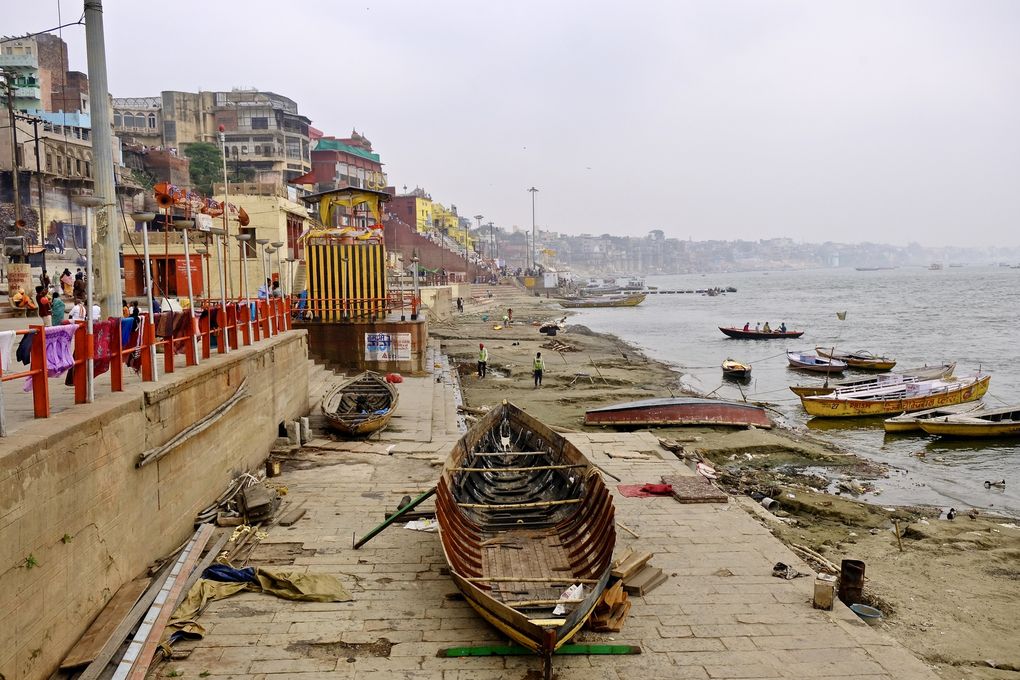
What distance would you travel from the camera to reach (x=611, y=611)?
7660 mm

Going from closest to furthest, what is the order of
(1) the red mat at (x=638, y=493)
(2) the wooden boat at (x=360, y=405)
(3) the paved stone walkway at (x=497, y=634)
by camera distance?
(3) the paved stone walkway at (x=497, y=634) < (1) the red mat at (x=638, y=493) < (2) the wooden boat at (x=360, y=405)

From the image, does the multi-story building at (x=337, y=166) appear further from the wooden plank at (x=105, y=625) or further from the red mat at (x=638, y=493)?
the wooden plank at (x=105, y=625)

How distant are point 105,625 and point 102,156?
6.11 meters

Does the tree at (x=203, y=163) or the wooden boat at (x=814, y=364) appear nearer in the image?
the wooden boat at (x=814, y=364)

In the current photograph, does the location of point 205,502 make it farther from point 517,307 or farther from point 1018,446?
point 517,307

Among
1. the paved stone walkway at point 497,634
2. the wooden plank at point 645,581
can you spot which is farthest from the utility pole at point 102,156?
the wooden plank at point 645,581

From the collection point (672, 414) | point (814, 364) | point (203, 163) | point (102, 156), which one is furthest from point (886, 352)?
point (203, 163)

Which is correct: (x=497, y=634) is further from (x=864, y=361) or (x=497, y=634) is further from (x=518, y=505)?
(x=864, y=361)

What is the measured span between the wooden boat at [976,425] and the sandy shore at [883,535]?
3723mm

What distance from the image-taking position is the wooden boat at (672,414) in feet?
68.6

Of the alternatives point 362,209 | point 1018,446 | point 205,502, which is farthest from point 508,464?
point 1018,446

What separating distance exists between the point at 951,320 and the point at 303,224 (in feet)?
216

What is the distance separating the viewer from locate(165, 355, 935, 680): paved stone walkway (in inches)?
267

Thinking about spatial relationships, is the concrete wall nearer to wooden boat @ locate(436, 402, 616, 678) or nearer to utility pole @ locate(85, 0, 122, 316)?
utility pole @ locate(85, 0, 122, 316)
